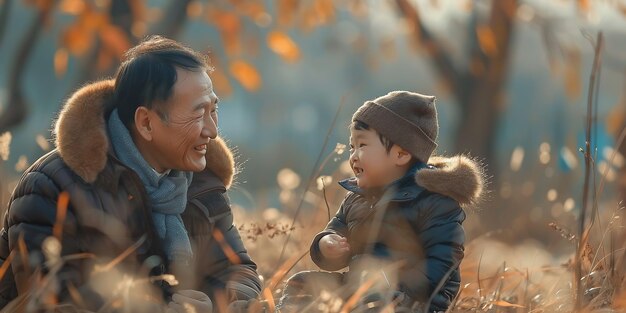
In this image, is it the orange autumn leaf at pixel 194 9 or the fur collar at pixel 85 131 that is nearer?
the fur collar at pixel 85 131

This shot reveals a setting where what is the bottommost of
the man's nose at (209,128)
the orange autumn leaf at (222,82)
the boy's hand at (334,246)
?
the orange autumn leaf at (222,82)

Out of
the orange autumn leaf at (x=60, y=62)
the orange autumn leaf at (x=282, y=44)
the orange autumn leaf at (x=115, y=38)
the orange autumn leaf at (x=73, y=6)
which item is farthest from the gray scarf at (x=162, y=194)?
the orange autumn leaf at (x=73, y=6)

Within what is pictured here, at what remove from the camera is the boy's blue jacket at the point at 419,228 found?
3.55m

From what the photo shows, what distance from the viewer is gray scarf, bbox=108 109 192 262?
3.54m

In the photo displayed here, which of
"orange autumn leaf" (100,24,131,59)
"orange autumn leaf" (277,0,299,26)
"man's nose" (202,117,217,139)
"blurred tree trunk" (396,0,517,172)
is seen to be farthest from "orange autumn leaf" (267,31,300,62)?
"man's nose" (202,117,217,139)

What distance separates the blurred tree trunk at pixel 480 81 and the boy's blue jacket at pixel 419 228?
640 centimetres

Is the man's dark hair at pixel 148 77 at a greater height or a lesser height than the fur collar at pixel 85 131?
greater

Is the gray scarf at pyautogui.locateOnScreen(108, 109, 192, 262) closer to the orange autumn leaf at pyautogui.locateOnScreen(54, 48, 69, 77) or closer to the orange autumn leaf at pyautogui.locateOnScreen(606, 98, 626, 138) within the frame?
the orange autumn leaf at pyautogui.locateOnScreen(606, 98, 626, 138)

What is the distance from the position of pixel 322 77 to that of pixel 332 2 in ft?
83.3

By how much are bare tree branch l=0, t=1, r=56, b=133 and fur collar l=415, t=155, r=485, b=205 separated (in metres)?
4.42

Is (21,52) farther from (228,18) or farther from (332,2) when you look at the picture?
(332,2)

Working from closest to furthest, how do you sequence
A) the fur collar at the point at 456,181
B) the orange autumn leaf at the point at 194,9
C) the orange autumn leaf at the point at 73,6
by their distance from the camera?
the fur collar at the point at 456,181 < the orange autumn leaf at the point at 73,6 < the orange autumn leaf at the point at 194,9

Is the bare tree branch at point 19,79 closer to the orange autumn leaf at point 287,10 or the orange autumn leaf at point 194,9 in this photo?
the orange autumn leaf at point 194,9

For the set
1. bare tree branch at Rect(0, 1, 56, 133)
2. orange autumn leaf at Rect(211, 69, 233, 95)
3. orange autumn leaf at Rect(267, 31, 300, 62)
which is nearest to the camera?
orange autumn leaf at Rect(267, 31, 300, 62)
